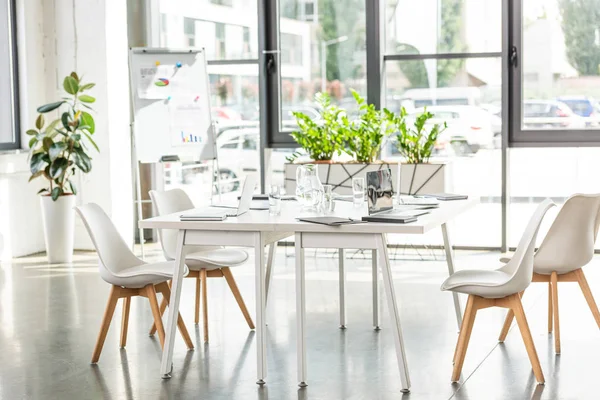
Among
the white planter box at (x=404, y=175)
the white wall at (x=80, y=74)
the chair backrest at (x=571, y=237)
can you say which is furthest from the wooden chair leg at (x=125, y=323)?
the white wall at (x=80, y=74)

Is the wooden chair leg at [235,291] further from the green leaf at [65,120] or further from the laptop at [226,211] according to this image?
the green leaf at [65,120]

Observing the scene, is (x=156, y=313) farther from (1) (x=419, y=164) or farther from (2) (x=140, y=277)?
(1) (x=419, y=164)

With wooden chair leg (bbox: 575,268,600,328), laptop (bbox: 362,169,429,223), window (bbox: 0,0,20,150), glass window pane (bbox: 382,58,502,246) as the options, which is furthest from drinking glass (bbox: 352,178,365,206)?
window (bbox: 0,0,20,150)

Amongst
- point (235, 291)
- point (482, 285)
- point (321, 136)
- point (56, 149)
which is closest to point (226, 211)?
point (235, 291)

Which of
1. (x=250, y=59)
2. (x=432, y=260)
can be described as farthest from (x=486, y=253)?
(x=250, y=59)

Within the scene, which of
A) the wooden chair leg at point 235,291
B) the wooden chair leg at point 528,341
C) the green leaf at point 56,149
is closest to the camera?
the wooden chair leg at point 528,341

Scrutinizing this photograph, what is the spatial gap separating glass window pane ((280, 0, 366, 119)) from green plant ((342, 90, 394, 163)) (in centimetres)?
78

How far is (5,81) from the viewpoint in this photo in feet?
27.4

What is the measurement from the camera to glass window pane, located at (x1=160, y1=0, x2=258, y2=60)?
348 inches

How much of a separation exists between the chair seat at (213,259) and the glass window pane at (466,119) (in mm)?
3323

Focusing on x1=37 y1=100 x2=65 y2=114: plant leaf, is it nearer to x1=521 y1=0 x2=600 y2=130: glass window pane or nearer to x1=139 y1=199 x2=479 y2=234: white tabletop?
x1=139 y1=199 x2=479 y2=234: white tabletop

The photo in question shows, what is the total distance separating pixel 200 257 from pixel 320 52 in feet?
13.4

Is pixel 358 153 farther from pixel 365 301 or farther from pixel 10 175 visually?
pixel 10 175

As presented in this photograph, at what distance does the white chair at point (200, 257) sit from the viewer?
502 centimetres
